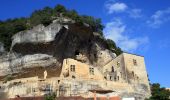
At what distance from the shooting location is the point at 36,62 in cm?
4522

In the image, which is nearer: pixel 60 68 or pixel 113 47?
pixel 60 68

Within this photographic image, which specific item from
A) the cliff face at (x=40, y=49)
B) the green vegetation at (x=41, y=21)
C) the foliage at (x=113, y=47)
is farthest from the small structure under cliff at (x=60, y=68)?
the foliage at (x=113, y=47)

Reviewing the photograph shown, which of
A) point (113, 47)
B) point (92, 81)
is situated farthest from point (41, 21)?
point (113, 47)

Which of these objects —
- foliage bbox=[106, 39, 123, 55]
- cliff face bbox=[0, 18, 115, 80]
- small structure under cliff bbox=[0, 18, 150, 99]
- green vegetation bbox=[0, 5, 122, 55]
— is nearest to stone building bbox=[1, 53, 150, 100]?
small structure under cliff bbox=[0, 18, 150, 99]

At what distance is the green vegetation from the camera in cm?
4882

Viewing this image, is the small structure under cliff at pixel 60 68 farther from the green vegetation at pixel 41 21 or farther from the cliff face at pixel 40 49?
the green vegetation at pixel 41 21

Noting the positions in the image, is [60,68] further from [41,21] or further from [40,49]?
[41,21]

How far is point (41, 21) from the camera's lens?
4784 cm

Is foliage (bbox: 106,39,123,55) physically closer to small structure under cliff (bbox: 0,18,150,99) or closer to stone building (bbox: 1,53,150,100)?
stone building (bbox: 1,53,150,100)

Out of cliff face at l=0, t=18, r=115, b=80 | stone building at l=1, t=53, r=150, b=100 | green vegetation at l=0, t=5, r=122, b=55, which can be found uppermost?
green vegetation at l=0, t=5, r=122, b=55

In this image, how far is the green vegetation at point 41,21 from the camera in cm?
4882

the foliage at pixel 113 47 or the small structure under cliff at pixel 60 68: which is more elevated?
the foliage at pixel 113 47

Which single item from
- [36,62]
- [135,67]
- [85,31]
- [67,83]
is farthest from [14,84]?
[135,67]

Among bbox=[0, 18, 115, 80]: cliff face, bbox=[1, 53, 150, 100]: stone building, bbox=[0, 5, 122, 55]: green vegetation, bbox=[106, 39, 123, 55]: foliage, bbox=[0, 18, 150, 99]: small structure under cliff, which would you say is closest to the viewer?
bbox=[1, 53, 150, 100]: stone building
